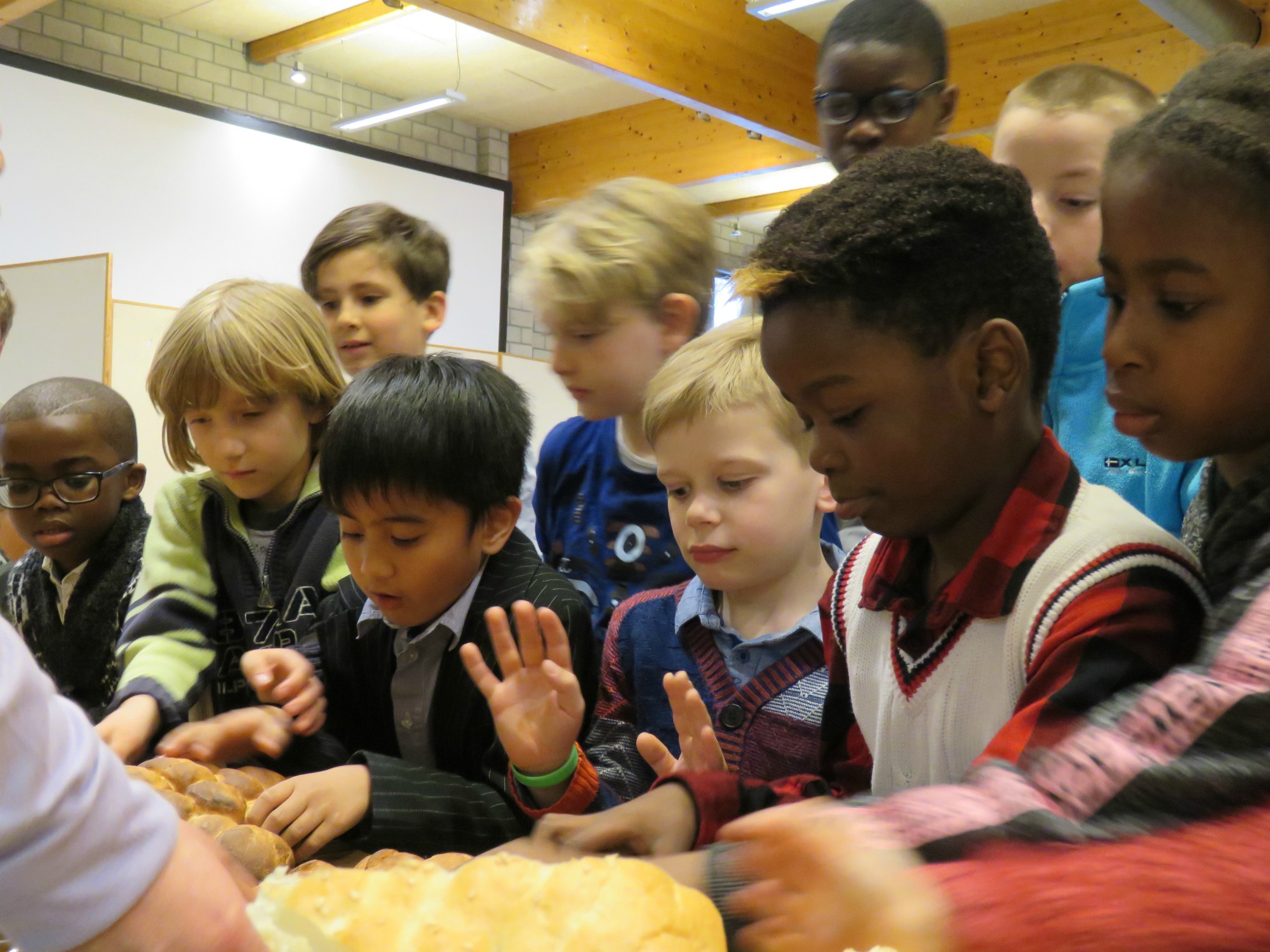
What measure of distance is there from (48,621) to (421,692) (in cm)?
97

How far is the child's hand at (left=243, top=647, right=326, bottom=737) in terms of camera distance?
57.3 inches

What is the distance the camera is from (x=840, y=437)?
3.10ft

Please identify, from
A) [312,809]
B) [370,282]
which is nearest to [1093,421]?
[312,809]

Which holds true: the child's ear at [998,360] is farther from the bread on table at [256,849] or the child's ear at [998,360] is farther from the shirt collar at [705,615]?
the bread on table at [256,849]

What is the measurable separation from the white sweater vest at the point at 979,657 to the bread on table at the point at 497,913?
0.30 meters

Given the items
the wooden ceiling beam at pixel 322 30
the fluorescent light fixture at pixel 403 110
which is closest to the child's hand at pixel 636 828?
the wooden ceiling beam at pixel 322 30

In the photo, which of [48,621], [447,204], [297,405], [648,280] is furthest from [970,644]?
[447,204]

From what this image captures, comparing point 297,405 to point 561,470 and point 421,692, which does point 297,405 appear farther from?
point 421,692

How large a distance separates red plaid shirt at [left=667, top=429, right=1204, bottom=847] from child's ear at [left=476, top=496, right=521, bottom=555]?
0.56 m

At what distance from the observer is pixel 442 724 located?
148cm

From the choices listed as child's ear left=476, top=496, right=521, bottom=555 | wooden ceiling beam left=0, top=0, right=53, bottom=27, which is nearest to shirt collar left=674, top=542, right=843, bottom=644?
child's ear left=476, top=496, right=521, bottom=555

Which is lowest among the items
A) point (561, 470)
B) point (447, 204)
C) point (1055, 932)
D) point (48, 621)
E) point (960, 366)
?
point (48, 621)

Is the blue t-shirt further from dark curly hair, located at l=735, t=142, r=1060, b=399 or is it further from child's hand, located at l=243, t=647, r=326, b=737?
dark curly hair, located at l=735, t=142, r=1060, b=399

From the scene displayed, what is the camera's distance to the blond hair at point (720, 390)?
1366 millimetres
